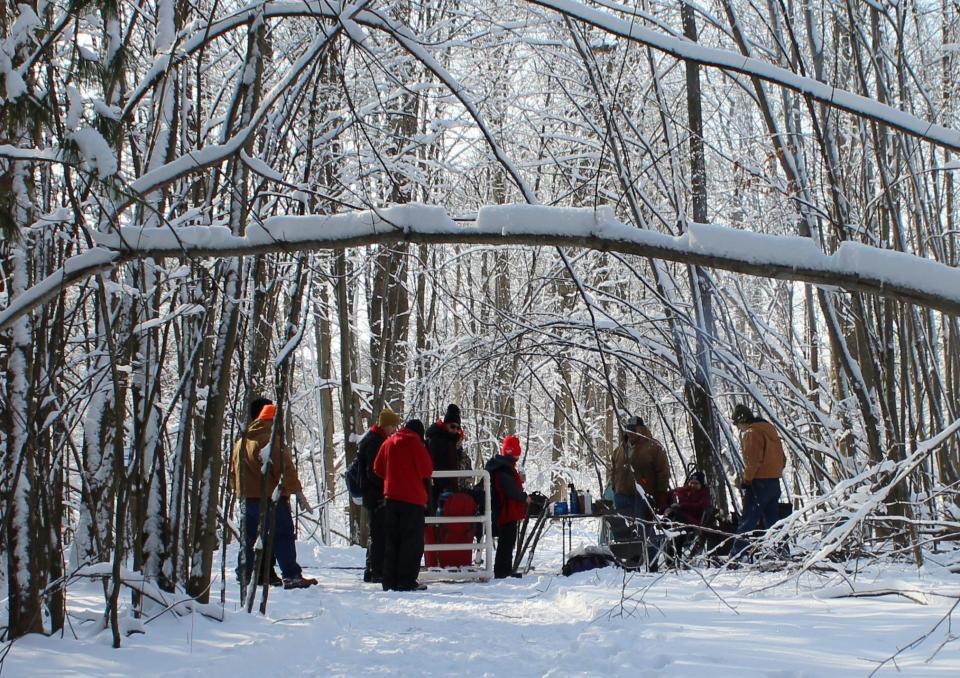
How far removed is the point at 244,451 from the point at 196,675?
397 cm

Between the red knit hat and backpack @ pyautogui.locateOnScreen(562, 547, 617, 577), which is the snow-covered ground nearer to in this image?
backpack @ pyautogui.locateOnScreen(562, 547, 617, 577)

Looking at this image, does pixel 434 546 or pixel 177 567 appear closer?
pixel 177 567

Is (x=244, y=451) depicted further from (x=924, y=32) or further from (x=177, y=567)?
(x=924, y=32)

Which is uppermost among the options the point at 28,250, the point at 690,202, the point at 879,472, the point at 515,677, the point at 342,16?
the point at 690,202

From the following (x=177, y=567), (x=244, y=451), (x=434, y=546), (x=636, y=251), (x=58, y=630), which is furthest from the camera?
(x=434, y=546)

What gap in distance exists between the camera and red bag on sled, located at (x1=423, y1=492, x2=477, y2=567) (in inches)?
407

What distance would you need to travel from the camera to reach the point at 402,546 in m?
9.10

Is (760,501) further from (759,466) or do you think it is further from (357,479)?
(357,479)

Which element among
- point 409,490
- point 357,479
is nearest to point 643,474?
point 409,490

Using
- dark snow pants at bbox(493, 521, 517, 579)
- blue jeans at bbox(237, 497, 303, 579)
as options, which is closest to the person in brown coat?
dark snow pants at bbox(493, 521, 517, 579)

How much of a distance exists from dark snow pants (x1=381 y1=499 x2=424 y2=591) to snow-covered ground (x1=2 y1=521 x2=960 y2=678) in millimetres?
943

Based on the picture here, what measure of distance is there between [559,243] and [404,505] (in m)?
6.05

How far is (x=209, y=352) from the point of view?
25.1 ft

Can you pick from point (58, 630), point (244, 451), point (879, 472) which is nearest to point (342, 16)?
point (879, 472)
